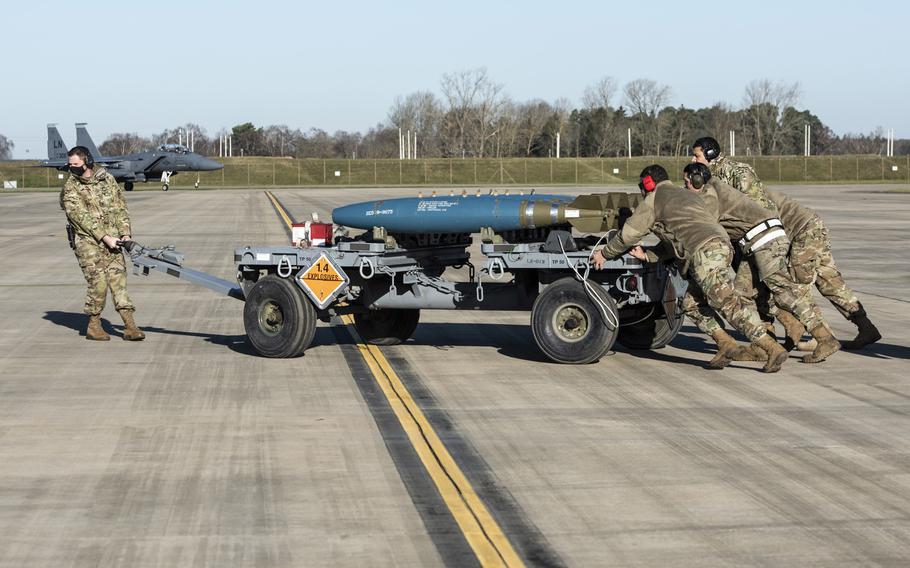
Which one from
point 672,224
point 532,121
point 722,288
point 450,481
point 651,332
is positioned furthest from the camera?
point 532,121

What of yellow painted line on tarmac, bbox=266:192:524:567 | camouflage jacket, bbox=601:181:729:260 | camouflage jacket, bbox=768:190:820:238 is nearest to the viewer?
yellow painted line on tarmac, bbox=266:192:524:567

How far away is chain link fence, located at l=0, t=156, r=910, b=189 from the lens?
10693cm

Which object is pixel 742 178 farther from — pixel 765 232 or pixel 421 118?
pixel 421 118

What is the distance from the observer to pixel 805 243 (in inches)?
490

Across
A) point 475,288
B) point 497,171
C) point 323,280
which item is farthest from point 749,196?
point 497,171

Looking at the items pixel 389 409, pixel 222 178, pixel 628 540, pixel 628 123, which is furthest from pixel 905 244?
pixel 628 123

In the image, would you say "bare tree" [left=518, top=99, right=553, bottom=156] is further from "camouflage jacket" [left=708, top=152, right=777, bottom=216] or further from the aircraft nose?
"camouflage jacket" [left=708, top=152, right=777, bottom=216]

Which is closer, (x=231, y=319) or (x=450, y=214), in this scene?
(x=450, y=214)

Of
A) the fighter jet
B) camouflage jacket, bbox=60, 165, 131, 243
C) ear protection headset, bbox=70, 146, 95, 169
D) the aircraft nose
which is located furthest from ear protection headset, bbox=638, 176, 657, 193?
the aircraft nose

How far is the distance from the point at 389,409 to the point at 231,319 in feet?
20.3

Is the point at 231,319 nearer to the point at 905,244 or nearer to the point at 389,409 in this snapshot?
the point at 389,409

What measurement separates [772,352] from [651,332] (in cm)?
164

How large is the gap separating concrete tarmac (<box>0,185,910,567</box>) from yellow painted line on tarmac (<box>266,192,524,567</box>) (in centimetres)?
9

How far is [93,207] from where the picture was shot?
13.6 meters
